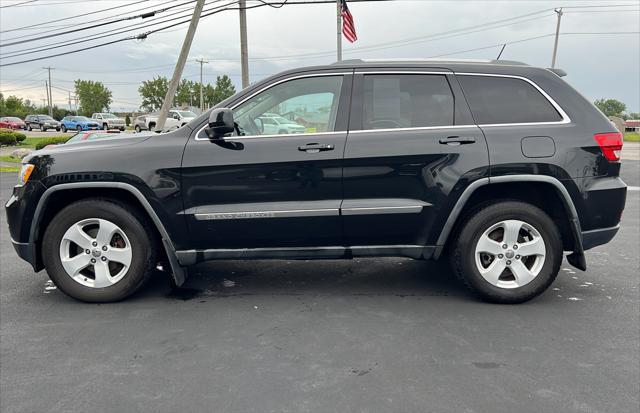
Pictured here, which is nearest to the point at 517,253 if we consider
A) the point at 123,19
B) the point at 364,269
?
the point at 364,269

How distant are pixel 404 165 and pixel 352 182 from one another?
0.42 metres

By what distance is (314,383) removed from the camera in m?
2.77

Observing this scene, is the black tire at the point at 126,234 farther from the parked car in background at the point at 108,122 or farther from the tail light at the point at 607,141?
the parked car in background at the point at 108,122

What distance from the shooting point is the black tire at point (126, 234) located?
12.8ft

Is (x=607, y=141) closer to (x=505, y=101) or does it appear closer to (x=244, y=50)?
(x=505, y=101)

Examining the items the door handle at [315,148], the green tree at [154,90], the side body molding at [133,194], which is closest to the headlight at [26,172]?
the side body molding at [133,194]

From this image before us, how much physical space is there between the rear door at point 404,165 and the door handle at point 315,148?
154mm

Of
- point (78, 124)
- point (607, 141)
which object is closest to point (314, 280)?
point (607, 141)

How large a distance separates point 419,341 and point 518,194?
1570 mm

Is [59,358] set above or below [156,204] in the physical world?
below

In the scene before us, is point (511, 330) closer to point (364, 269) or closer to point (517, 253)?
point (517, 253)

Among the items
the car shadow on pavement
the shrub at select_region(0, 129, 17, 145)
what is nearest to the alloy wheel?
the car shadow on pavement

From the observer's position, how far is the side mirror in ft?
12.0

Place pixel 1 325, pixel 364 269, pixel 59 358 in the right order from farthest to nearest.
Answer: pixel 364 269, pixel 1 325, pixel 59 358
